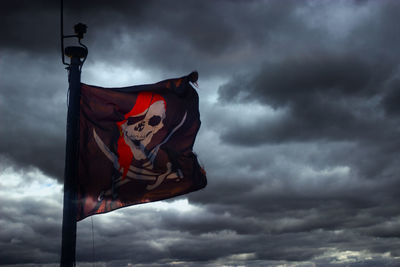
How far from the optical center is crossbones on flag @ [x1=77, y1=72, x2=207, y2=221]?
15273 mm

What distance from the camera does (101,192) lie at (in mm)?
15125

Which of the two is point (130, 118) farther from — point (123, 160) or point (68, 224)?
point (68, 224)

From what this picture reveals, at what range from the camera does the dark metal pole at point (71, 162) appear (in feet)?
44.6

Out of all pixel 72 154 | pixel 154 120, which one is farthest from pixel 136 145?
pixel 72 154

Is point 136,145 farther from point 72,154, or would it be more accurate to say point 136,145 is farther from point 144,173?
point 72,154

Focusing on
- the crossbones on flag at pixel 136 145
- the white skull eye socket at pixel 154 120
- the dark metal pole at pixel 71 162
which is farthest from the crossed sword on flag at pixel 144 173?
the dark metal pole at pixel 71 162

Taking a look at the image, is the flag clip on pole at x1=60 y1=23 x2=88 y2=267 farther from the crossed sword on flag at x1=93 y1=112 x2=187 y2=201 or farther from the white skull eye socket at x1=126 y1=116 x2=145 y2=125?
the white skull eye socket at x1=126 y1=116 x2=145 y2=125

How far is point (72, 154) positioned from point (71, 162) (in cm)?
28

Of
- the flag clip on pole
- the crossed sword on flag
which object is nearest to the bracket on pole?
the flag clip on pole

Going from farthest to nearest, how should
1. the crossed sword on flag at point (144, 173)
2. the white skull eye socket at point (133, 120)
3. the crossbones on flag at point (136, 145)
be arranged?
the white skull eye socket at point (133, 120), the crossed sword on flag at point (144, 173), the crossbones on flag at point (136, 145)

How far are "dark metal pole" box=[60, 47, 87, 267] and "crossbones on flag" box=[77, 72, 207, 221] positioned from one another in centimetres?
48

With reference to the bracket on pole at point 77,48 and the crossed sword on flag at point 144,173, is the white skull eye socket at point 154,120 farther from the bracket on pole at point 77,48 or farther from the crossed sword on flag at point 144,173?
the bracket on pole at point 77,48

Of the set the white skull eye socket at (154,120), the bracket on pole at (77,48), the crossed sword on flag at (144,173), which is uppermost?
the bracket on pole at (77,48)

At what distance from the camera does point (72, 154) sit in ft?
47.9
